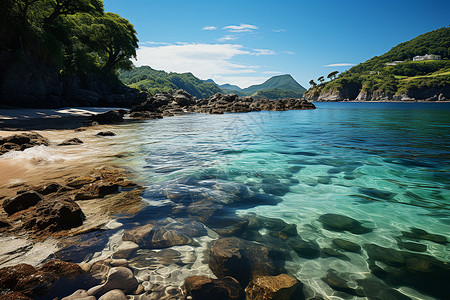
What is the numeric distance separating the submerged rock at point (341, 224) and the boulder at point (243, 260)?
1.25m

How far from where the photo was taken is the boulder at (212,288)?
1987 mm

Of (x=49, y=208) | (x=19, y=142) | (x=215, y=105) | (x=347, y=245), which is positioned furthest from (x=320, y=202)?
(x=215, y=105)

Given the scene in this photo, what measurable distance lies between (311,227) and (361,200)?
1.76m

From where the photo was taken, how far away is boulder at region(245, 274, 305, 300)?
6.49 ft

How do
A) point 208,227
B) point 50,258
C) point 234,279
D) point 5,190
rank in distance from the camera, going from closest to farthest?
point 234,279, point 50,258, point 208,227, point 5,190

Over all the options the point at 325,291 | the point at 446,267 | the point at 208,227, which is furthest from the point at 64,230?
Answer: the point at 446,267

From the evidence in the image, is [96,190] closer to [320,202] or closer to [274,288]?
[274,288]

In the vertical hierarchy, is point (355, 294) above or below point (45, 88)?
below

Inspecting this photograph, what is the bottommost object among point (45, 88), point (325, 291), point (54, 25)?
point (325, 291)

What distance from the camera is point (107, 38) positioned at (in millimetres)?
39906

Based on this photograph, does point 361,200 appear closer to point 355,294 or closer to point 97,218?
point 355,294

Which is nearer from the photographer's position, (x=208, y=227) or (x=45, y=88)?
(x=208, y=227)

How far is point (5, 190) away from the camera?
422cm

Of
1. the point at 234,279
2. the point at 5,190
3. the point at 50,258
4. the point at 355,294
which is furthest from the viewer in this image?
the point at 5,190
